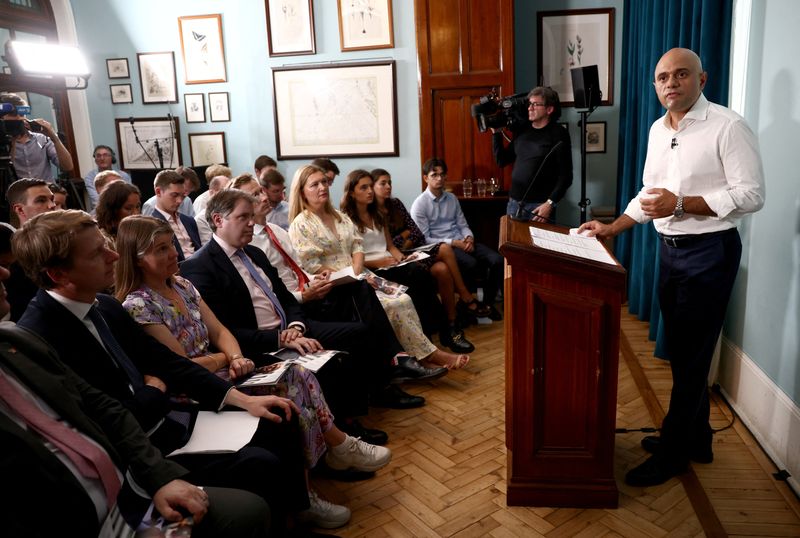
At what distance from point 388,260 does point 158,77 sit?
13.2ft

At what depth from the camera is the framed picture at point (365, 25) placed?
5.17 m

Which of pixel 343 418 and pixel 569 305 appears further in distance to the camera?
pixel 343 418

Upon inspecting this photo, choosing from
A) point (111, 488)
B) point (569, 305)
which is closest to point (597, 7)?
point (569, 305)

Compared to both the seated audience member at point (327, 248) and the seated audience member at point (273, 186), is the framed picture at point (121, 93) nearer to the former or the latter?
the seated audience member at point (273, 186)

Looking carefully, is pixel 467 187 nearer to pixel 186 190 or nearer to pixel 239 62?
pixel 186 190

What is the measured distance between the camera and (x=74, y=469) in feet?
4.06

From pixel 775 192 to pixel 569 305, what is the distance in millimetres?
1041

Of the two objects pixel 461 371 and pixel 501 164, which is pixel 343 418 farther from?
pixel 501 164

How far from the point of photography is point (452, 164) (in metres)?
5.11

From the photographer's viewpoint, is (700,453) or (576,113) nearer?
(700,453)

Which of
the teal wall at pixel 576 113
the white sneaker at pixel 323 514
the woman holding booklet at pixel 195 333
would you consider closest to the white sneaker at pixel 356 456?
the woman holding booklet at pixel 195 333

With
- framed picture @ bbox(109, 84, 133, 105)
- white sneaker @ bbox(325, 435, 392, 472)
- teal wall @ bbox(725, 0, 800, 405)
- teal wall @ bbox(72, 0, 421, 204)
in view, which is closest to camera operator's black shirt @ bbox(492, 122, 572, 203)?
teal wall @ bbox(72, 0, 421, 204)

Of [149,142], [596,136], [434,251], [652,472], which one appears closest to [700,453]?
[652,472]

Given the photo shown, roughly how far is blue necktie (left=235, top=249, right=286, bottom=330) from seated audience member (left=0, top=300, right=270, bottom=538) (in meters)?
1.09
